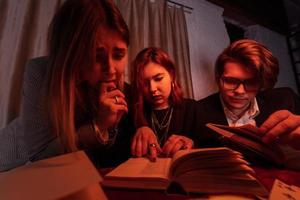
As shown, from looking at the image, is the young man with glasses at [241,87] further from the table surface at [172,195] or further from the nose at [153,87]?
the table surface at [172,195]

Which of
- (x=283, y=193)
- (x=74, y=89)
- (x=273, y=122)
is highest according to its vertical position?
(x=74, y=89)

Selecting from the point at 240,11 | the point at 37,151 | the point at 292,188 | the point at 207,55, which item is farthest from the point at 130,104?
the point at 240,11

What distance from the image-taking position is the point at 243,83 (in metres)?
1.15

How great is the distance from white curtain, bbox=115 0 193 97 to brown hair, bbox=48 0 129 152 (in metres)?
0.99

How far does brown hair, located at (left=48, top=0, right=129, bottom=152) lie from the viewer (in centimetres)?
62

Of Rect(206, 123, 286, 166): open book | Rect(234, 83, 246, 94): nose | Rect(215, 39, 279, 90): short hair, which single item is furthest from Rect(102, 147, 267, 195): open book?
Rect(215, 39, 279, 90): short hair

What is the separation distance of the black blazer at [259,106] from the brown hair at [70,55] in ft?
2.11

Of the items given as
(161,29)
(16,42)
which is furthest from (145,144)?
(161,29)

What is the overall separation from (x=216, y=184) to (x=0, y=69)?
125cm

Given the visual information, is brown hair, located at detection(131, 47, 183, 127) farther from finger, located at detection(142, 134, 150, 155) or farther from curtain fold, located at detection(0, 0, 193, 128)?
curtain fold, located at detection(0, 0, 193, 128)

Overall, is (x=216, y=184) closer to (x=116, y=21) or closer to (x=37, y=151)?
(x=37, y=151)

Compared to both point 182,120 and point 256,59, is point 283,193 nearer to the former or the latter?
point 182,120

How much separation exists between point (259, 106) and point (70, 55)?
44.1 inches

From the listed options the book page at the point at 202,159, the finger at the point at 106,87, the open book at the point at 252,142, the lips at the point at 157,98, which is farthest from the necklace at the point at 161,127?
the book page at the point at 202,159
